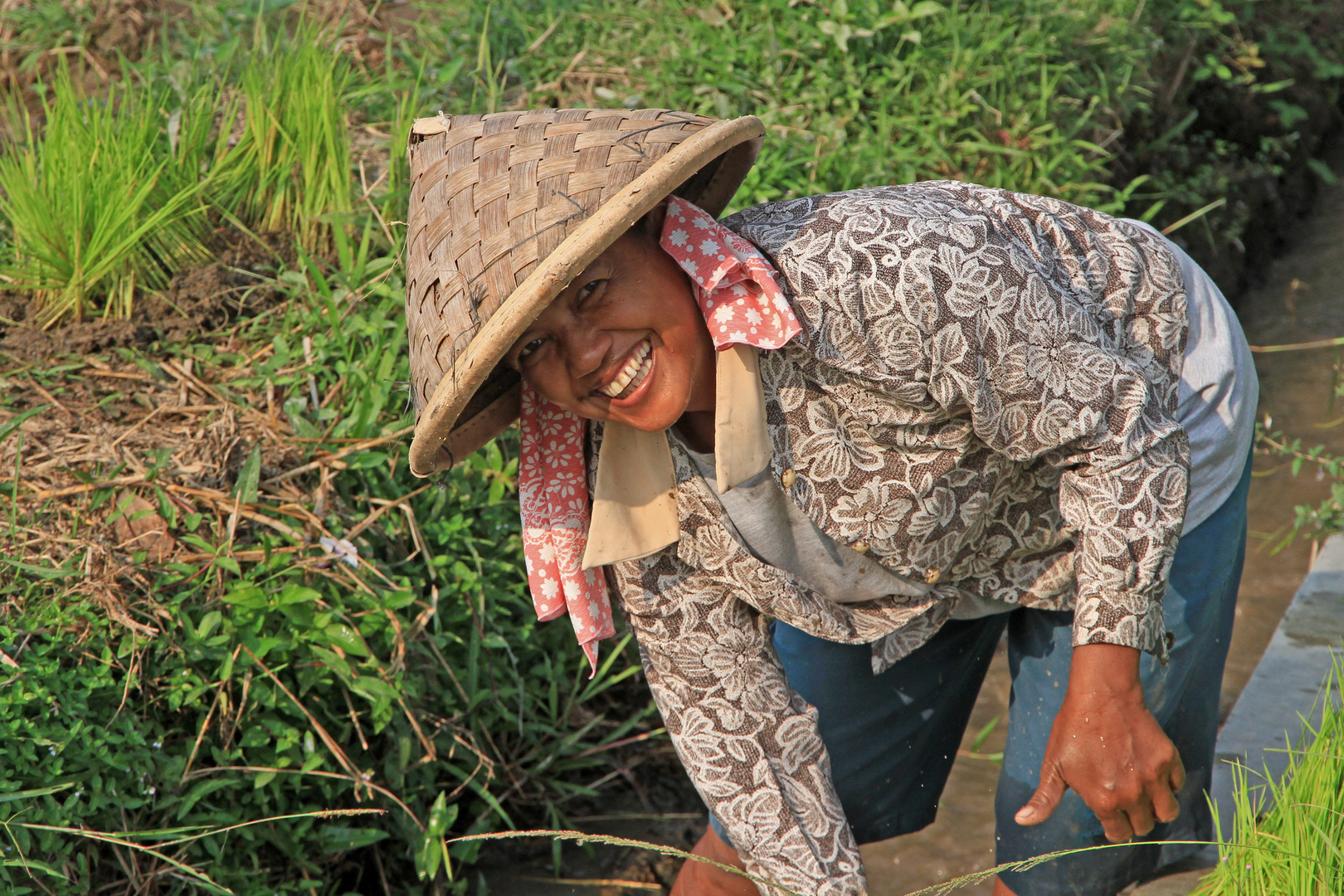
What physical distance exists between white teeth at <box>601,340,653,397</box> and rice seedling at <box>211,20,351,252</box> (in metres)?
1.66

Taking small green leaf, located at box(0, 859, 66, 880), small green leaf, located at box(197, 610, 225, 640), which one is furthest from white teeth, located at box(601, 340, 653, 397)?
small green leaf, located at box(0, 859, 66, 880)

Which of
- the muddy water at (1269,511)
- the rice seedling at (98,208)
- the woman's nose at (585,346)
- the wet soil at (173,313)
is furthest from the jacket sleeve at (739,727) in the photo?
the rice seedling at (98,208)

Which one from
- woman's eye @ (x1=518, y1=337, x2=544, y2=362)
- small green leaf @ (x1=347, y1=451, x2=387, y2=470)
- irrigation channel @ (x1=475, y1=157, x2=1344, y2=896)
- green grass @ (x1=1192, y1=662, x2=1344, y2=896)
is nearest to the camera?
woman's eye @ (x1=518, y1=337, x2=544, y2=362)

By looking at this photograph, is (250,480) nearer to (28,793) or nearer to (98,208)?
(28,793)

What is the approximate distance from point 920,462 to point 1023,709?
0.60 meters

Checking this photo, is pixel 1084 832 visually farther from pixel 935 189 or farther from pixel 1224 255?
pixel 1224 255

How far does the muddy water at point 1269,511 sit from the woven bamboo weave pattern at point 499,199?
1.85 meters

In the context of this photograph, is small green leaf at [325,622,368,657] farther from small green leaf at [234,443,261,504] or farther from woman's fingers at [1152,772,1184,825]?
woman's fingers at [1152,772,1184,825]

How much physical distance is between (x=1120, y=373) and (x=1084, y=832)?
0.81 metres

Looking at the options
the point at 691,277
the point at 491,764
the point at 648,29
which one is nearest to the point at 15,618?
the point at 491,764

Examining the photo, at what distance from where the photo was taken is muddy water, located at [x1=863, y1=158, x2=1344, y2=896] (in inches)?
106

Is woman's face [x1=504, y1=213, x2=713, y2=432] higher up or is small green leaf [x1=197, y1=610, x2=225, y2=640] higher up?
woman's face [x1=504, y1=213, x2=713, y2=432]

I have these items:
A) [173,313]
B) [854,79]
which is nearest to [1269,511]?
[854,79]

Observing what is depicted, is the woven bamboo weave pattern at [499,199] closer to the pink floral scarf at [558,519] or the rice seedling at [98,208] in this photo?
the pink floral scarf at [558,519]
